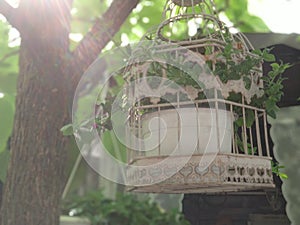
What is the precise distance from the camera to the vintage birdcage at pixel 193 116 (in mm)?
1124

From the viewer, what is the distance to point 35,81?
2152mm

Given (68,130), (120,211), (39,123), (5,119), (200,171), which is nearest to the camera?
(200,171)

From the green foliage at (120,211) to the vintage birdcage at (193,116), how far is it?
12.2ft

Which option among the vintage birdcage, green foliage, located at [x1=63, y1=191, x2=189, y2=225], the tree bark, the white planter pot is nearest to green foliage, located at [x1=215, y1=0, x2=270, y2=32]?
the tree bark

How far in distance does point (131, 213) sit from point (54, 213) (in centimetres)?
326

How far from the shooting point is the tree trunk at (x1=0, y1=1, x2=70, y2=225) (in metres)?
1.97

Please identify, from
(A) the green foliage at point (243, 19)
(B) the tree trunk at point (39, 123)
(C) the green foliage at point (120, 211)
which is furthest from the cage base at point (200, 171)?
(C) the green foliage at point (120, 211)

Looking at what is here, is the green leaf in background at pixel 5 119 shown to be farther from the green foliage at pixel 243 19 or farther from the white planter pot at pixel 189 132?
the green foliage at pixel 243 19

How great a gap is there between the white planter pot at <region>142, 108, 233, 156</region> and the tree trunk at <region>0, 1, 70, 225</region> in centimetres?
94

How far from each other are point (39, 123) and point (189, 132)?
1125mm

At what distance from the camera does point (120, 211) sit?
16.7 feet

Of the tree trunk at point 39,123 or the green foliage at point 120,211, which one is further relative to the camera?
the green foliage at point 120,211

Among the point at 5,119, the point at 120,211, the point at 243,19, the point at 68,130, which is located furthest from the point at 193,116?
the point at 120,211

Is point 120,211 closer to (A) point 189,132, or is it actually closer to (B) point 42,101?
(B) point 42,101
